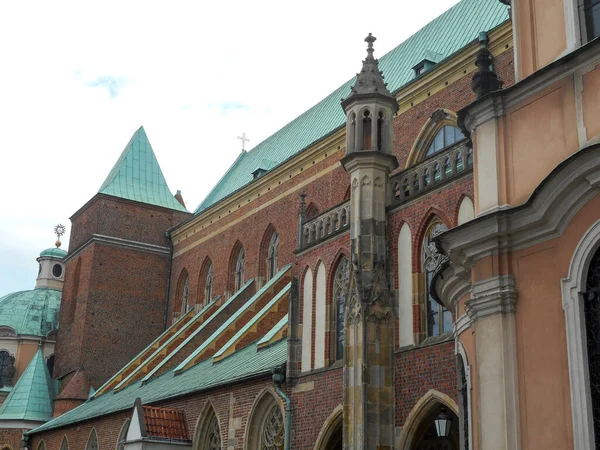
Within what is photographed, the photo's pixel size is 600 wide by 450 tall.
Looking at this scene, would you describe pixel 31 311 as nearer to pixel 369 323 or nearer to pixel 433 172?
pixel 369 323

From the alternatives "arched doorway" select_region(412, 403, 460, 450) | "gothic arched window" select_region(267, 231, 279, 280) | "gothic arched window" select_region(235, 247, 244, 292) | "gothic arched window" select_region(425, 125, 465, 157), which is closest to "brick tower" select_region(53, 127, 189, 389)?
"gothic arched window" select_region(235, 247, 244, 292)

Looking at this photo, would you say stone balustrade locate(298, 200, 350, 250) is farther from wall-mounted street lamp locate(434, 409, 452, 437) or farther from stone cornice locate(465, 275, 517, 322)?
stone cornice locate(465, 275, 517, 322)

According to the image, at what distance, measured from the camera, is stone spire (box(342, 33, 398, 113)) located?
55.7 feet

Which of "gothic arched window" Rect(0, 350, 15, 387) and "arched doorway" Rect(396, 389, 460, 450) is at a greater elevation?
"gothic arched window" Rect(0, 350, 15, 387)

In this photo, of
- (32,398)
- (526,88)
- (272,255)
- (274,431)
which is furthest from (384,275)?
(32,398)

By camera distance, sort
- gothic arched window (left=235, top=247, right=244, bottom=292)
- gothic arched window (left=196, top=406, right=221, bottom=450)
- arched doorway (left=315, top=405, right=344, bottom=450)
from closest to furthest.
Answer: arched doorway (left=315, top=405, right=344, bottom=450)
gothic arched window (left=196, top=406, right=221, bottom=450)
gothic arched window (left=235, top=247, right=244, bottom=292)

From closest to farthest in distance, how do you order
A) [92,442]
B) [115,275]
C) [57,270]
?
[92,442], [115,275], [57,270]

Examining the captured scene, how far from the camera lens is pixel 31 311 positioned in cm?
4525

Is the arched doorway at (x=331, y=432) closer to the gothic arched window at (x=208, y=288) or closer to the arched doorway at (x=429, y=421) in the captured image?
the arched doorway at (x=429, y=421)

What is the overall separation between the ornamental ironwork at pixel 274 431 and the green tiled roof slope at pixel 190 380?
97cm

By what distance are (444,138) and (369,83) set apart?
495 centimetres

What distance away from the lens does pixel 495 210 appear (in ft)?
31.9

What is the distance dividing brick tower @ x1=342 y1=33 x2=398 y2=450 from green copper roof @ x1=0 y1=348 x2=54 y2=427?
22417mm

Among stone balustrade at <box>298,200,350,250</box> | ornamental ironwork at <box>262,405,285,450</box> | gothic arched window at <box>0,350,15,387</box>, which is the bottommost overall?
ornamental ironwork at <box>262,405,285,450</box>
